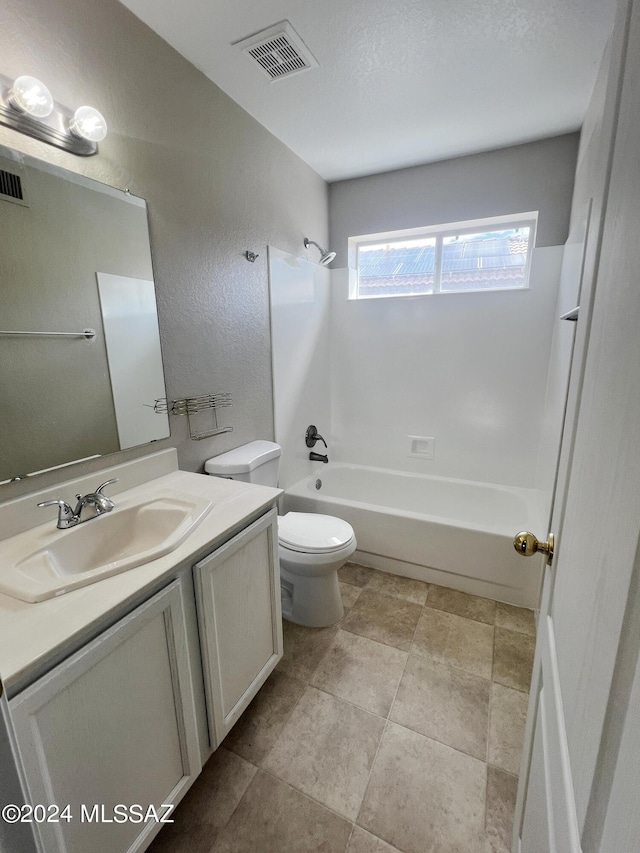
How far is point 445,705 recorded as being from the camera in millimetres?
1492

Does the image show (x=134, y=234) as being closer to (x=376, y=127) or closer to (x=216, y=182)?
(x=216, y=182)

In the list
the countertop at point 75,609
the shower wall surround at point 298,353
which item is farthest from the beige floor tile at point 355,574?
the countertop at point 75,609

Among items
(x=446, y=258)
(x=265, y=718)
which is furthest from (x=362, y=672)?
(x=446, y=258)

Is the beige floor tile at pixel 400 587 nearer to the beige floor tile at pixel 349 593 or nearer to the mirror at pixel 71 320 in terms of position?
the beige floor tile at pixel 349 593

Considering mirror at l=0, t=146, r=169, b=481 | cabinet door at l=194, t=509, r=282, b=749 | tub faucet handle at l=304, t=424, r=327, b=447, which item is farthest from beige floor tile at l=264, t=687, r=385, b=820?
tub faucet handle at l=304, t=424, r=327, b=447

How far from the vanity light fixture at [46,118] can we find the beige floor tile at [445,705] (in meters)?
2.32

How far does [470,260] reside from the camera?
2.65 meters

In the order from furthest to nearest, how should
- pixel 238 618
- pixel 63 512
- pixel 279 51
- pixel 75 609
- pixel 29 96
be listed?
pixel 279 51, pixel 238 618, pixel 63 512, pixel 29 96, pixel 75 609

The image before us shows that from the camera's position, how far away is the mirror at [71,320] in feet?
3.64

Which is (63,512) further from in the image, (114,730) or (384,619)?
(384,619)

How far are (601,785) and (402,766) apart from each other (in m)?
1.18

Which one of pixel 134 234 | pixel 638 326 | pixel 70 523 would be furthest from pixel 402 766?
pixel 134 234

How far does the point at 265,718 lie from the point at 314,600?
1.77 feet

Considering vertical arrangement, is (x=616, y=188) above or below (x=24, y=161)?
below
